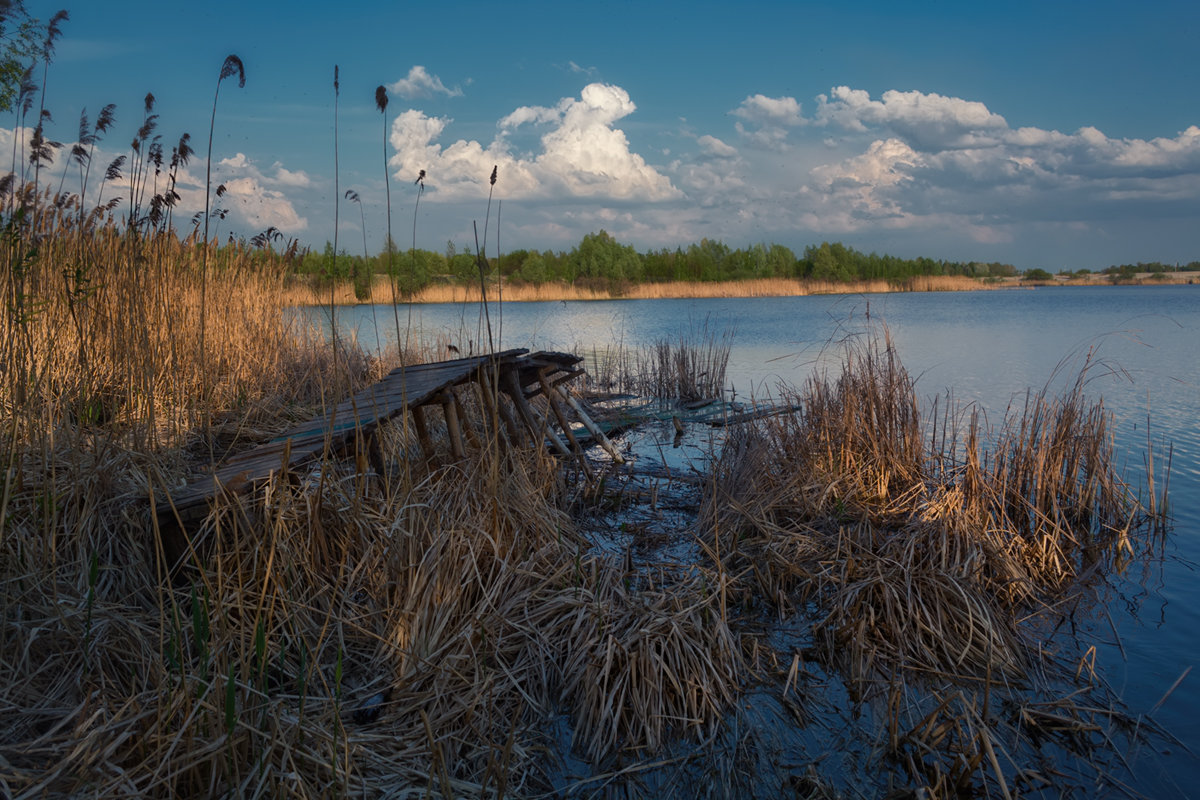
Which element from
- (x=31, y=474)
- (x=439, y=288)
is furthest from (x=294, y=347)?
(x=439, y=288)

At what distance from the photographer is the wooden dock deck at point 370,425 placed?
8.84ft

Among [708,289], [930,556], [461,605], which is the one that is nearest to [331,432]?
[461,605]

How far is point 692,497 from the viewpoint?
532cm

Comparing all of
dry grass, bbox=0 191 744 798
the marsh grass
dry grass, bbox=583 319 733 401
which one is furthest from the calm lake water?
dry grass, bbox=0 191 744 798

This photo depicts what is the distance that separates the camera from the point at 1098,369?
35.9ft

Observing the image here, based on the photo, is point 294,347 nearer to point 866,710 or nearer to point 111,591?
point 111,591

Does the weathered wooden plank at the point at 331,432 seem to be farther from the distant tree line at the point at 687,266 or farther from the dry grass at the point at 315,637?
the distant tree line at the point at 687,266

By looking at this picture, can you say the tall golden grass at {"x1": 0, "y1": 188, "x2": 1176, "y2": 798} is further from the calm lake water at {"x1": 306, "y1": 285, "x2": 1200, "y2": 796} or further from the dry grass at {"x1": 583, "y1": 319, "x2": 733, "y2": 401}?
the dry grass at {"x1": 583, "y1": 319, "x2": 733, "y2": 401}

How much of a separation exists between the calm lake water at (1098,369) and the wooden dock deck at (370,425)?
1.71 feet

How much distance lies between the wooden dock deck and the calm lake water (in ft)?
1.71

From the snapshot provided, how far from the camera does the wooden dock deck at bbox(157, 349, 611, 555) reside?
269 cm

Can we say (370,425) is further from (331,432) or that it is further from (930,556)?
(930,556)

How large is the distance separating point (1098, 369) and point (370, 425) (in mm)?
11673

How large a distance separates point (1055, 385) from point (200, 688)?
35.0 ft
